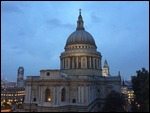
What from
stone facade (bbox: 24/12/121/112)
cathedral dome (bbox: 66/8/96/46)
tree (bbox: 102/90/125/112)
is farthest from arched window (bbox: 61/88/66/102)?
cathedral dome (bbox: 66/8/96/46)

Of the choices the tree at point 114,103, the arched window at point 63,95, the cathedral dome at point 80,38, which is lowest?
the tree at point 114,103

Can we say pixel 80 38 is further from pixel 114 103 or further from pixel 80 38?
pixel 114 103

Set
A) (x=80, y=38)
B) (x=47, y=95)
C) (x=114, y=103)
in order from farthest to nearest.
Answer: (x=80, y=38)
(x=47, y=95)
(x=114, y=103)

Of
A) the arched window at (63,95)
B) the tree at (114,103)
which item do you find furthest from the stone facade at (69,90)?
the tree at (114,103)

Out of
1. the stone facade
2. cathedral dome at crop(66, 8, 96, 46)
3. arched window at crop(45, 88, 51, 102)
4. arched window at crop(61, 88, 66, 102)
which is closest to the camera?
the stone facade

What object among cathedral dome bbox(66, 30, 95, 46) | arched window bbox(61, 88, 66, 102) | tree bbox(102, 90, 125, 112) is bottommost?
tree bbox(102, 90, 125, 112)

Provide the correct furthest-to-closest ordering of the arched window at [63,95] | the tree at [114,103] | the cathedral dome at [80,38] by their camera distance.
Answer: the cathedral dome at [80,38] < the arched window at [63,95] < the tree at [114,103]

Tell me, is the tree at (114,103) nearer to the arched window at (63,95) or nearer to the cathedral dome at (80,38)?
the arched window at (63,95)

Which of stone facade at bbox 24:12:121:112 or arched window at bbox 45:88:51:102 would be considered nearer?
stone facade at bbox 24:12:121:112

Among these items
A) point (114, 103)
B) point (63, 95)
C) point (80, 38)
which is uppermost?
point (80, 38)

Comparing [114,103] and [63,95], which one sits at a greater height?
[63,95]

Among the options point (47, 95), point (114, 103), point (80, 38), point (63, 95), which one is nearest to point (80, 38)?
point (80, 38)

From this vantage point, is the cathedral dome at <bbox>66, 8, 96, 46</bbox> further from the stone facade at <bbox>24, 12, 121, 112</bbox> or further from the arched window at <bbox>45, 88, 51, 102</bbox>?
the arched window at <bbox>45, 88, 51, 102</bbox>

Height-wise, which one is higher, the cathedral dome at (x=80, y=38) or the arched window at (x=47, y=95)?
the cathedral dome at (x=80, y=38)
